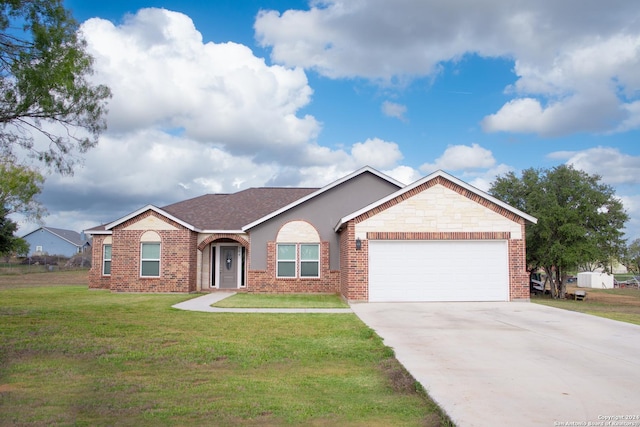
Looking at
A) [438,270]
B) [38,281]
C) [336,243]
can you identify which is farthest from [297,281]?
[38,281]

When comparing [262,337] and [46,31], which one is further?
[46,31]

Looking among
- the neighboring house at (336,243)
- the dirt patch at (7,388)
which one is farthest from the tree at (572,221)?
the dirt patch at (7,388)

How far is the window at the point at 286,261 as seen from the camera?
2275 centimetres

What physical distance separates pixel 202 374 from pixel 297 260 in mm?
15146

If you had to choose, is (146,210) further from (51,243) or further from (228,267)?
(51,243)

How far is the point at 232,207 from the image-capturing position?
26.5 m

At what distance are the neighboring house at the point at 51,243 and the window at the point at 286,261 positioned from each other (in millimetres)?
66098

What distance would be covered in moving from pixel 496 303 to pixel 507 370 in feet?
35.3

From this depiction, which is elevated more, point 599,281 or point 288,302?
point 288,302


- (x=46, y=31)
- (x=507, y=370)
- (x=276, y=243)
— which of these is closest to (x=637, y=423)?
(x=507, y=370)

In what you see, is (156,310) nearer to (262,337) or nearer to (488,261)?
(262,337)

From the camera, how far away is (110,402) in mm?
6145

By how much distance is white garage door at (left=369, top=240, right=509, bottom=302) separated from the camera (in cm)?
1820

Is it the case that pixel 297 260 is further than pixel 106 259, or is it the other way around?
pixel 106 259
